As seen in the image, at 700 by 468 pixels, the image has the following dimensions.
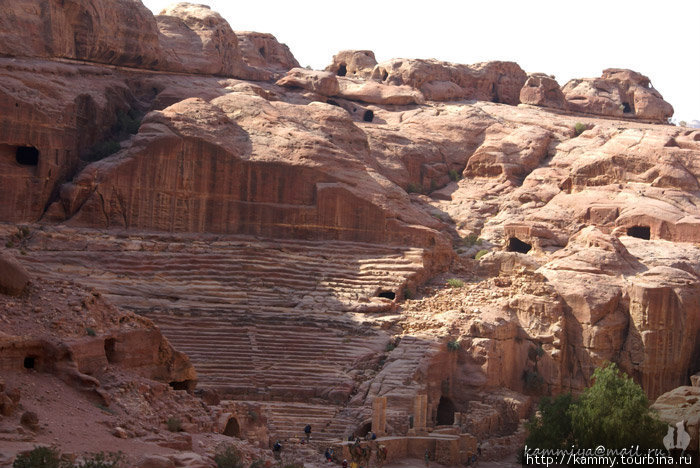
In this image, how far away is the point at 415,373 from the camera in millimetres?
30734

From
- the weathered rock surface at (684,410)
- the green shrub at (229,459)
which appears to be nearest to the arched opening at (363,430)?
the weathered rock surface at (684,410)

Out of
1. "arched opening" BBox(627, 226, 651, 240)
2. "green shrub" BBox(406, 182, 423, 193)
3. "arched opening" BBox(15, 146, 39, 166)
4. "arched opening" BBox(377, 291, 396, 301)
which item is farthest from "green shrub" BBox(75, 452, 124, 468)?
"green shrub" BBox(406, 182, 423, 193)

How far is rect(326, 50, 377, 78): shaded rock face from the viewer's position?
59969 millimetres

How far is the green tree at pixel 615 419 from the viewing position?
26172mm

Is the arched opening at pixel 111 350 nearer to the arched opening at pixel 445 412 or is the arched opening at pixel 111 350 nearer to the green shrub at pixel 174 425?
the green shrub at pixel 174 425

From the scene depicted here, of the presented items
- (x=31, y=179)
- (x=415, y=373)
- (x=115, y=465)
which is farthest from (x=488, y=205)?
(x=115, y=465)

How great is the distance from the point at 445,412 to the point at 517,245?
11642 mm

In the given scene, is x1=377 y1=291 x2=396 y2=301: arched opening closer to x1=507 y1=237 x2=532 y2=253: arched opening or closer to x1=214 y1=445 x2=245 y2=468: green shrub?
x1=507 y1=237 x2=532 y2=253: arched opening

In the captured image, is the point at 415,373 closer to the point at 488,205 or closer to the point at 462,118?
the point at 488,205

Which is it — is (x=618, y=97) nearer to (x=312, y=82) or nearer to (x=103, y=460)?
(x=312, y=82)

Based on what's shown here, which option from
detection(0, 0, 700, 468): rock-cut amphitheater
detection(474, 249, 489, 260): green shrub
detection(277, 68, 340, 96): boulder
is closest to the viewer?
detection(0, 0, 700, 468): rock-cut amphitheater

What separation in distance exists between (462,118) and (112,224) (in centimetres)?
2163

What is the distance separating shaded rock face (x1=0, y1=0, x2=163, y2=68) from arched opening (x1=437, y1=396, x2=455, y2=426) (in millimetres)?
22355

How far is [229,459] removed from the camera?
61.1ft
